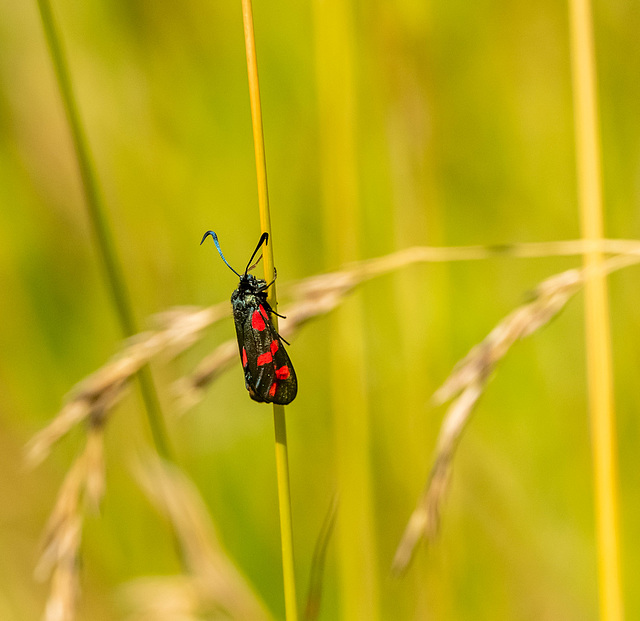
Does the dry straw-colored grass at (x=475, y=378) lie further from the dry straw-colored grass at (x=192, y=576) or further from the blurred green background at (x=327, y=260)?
the blurred green background at (x=327, y=260)

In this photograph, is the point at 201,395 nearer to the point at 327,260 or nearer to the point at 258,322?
the point at 258,322

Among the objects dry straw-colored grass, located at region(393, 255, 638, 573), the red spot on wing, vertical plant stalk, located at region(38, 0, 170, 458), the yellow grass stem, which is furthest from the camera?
the yellow grass stem

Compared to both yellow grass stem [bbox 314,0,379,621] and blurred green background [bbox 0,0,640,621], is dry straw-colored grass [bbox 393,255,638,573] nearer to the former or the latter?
yellow grass stem [bbox 314,0,379,621]

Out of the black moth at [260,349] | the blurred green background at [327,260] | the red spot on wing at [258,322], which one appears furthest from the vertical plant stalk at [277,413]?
the blurred green background at [327,260]

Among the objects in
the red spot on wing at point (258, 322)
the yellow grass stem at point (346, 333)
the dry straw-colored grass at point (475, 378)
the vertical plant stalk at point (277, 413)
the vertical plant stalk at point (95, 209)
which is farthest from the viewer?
the yellow grass stem at point (346, 333)

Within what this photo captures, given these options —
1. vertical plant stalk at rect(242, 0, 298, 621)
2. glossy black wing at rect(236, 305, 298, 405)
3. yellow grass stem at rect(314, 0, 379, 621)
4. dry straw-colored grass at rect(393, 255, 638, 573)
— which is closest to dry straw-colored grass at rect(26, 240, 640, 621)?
dry straw-colored grass at rect(393, 255, 638, 573)

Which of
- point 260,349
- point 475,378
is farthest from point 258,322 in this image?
point 475,378

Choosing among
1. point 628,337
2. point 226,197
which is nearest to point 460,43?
point 226,197
